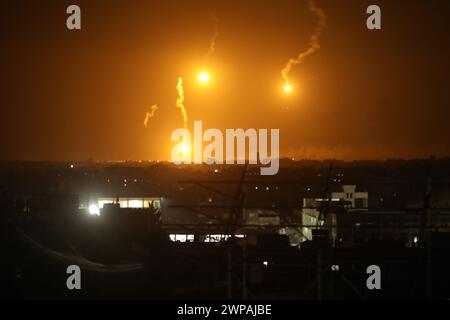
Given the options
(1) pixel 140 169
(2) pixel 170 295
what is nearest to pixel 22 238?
(2) pixel 170 295

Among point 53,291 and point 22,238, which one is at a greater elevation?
point 22,238

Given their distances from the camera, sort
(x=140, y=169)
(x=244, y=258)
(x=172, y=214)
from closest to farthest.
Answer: (x=244, y=258)
(x=172, y=214)
(x=140, y=169)

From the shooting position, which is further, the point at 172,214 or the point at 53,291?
the point at 172,214

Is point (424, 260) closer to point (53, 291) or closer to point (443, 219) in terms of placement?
point (53, 291)

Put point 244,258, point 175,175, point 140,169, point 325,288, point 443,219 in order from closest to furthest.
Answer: point 244,258 → point 325,288 → point 443,219 → point 175,175 → point 140,169

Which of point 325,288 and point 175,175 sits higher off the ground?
point 175,175

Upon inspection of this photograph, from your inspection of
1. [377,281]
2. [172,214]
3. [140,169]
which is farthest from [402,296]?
[140,169]
